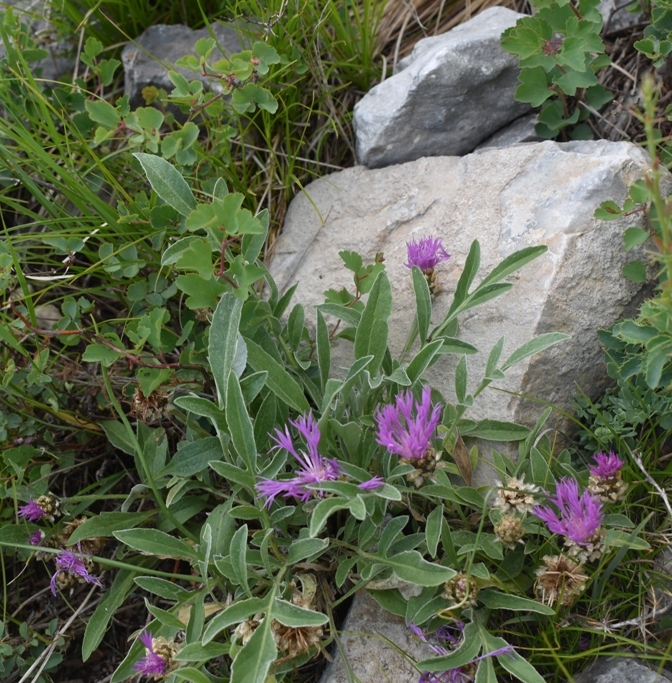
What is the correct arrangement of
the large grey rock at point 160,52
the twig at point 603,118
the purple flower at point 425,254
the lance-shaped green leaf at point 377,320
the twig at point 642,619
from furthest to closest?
1. the large grey rock at point 160,52
2. the twig at point 603,118
3. the purple flower at point 425,254
4. the lance-shaped green leaf at point 377,320
5. the twig at point 642,619

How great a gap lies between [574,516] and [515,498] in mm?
139

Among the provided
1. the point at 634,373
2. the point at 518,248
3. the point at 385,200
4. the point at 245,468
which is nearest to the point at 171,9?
the point at 385,200

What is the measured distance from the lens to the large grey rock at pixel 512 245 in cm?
199

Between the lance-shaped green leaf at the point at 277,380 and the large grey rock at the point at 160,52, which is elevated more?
the large grey rock at the point at 160,52

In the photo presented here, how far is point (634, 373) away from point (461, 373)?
1.36 ft

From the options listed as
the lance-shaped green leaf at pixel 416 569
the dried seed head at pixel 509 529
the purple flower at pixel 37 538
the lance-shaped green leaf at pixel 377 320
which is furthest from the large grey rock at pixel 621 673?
the purple flower at pixel 37 538

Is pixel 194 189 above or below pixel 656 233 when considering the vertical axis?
above

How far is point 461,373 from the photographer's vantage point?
1.86 metres

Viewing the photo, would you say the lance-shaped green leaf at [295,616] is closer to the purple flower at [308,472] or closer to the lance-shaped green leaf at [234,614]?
the lance-shaped green leaf at [234,614]

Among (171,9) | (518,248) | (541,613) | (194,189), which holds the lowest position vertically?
(541,613)

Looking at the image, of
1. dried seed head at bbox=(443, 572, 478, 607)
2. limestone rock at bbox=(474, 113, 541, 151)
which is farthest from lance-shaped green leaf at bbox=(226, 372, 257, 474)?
limestone rock at bbox=(474, 113, 541, 151)

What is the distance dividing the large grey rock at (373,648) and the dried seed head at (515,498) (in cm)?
41

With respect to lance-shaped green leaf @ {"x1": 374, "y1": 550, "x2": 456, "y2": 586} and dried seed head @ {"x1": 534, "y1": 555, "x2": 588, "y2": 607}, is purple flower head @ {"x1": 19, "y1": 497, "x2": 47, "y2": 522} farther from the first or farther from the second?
dried seed head @ {"x1": 534, "y1": 555, "x2": 588, "y2": 607}

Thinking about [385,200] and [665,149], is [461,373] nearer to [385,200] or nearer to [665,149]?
[385,200]
